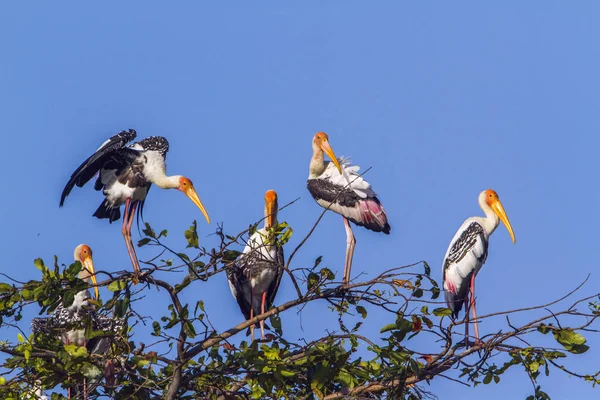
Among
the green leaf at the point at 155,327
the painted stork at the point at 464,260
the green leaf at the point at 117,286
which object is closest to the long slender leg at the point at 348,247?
the painted stork at the point at 464,260

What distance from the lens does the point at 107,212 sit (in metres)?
10.2

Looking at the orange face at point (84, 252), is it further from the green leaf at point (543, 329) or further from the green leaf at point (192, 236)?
the green leaf at point (543, 329)

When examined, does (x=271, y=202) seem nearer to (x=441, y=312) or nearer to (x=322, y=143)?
(x=322, y=143)

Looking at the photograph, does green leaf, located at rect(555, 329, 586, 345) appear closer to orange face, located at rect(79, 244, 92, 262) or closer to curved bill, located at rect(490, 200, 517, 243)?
curved bill, located at rect(490, 200, 517, 243)

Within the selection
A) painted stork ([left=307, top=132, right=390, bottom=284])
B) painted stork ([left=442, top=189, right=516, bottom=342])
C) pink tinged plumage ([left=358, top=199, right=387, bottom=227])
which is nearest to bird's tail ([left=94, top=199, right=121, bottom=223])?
painted stork ([left=307, top=132, right=390, bottom=284])

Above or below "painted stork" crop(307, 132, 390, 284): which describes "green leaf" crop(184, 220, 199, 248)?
below

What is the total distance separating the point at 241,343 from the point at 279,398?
0.40m

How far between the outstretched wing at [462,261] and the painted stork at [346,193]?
623 millimetres

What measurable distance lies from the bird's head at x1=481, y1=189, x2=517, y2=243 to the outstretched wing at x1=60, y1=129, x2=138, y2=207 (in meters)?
3.31

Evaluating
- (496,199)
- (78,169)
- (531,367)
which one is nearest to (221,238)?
(531,367)

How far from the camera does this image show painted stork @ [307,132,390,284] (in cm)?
973

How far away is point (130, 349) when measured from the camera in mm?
6359

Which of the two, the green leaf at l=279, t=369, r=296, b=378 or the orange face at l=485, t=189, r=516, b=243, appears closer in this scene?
the green leaf at l=279, t=369, r=296, b=378

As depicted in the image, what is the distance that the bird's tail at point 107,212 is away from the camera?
33.3 feet
